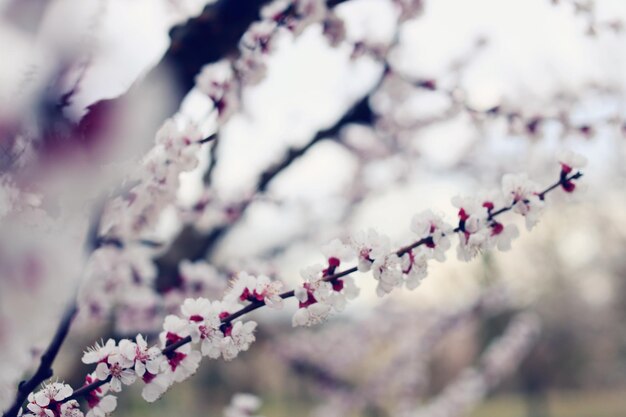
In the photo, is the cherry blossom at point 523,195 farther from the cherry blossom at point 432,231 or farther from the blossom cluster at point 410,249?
the cherry blossom at point 432,231

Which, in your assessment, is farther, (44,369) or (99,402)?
(44,369)

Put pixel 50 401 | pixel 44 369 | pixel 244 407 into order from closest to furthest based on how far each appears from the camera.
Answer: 1. pixel 50 401
2. pixel 44 369
3. pixel 244 407

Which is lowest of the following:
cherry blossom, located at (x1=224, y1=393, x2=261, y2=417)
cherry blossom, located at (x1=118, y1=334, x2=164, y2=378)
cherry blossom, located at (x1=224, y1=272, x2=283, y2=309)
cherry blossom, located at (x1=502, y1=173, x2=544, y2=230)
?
cherry blossom, located at (x1=224, y1=393, x2=261, y2=417)

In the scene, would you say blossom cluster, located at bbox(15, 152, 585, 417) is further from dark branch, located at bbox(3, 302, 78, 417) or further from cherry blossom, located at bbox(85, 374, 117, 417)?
dark branch, located at bbox(3, 302, 78, 417)

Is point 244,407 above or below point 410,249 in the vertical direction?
below

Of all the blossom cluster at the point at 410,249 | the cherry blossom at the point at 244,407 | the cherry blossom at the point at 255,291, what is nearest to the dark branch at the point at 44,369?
the cherry blossom at the point at 255,291

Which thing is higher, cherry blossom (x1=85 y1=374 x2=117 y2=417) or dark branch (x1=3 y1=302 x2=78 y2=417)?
dark branch (x1=3 y1=302 x2=78 y2=417)

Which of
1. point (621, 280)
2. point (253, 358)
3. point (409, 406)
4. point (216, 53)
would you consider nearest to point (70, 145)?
point (216, 53)

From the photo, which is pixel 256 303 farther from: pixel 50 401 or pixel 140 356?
pixel 50 401

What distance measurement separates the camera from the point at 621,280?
1811 cm

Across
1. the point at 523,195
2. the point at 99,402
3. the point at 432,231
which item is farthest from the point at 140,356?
the point at 523,195

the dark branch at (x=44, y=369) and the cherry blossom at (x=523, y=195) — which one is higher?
the dark branch at (x=44, y=369)

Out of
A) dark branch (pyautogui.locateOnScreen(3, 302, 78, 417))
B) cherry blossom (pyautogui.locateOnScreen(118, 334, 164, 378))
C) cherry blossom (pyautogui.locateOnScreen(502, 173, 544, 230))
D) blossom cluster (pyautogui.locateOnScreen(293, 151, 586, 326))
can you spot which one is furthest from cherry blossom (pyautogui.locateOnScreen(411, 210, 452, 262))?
dark branch (pyautogui.locateOnScreen(3, 302, 78, 417))

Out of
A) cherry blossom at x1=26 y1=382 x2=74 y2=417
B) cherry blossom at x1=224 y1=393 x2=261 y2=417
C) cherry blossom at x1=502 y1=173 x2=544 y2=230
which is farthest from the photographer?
cherry blossom at x1=224 y1=393 x2=261 y2=417
